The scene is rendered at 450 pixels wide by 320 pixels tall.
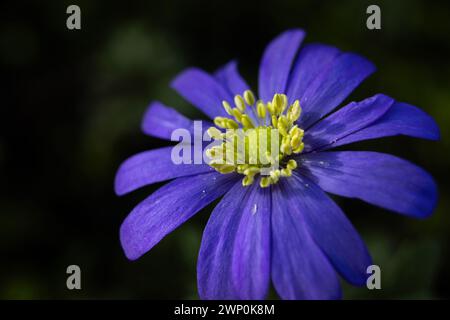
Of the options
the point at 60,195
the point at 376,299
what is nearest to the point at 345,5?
the point at 376,299

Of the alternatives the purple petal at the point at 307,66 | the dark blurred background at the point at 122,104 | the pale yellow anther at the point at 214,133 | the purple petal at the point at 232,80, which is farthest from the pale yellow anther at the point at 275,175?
the dark blurred background at the point at 122,104

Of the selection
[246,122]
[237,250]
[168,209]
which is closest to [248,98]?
[246,122]

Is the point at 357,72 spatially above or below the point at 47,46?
A: below

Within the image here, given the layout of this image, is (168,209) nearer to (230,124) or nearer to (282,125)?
(230,124)

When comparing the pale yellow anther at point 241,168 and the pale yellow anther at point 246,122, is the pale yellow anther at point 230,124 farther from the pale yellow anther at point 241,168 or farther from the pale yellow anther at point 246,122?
the pale yellow anther at point 241,168

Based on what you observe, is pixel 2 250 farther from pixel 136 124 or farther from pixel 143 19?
pixel 143 19
